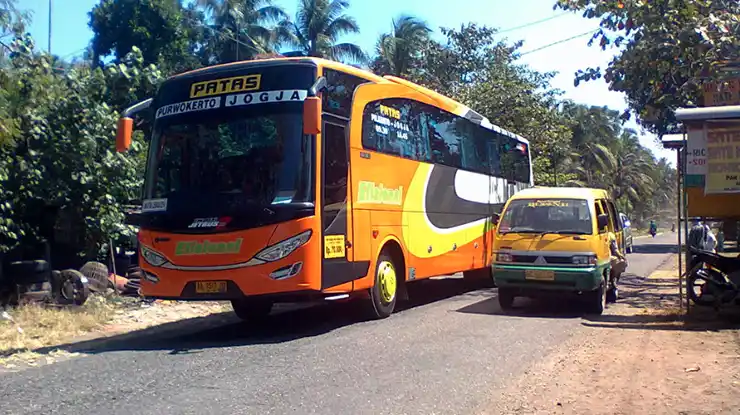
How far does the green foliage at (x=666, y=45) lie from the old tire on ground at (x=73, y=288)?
422 inches

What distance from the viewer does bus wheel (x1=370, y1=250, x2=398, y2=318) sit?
35.4 ft

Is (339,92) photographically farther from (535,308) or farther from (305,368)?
(535,308)

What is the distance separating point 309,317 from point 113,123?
231 inches

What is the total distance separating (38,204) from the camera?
1403 cm

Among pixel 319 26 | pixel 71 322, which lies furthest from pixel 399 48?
pixel 71 322

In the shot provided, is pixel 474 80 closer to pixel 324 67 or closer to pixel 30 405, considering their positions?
pixel 324 67

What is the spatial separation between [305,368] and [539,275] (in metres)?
5.14

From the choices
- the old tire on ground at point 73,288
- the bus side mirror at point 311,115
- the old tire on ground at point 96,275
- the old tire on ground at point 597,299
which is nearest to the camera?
the bus side mirror at point 311,115

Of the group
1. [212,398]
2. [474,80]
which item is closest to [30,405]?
[212,398]

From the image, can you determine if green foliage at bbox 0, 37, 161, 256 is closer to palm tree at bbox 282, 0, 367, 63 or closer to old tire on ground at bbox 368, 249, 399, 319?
old tire on ground at bbox 368, 249, 399, 319

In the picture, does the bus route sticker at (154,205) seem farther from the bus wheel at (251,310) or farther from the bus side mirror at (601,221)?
the bus side mirror at (601,221)

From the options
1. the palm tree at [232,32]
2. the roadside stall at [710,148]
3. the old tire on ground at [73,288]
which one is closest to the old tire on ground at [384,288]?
the roadside stall at [710,148]

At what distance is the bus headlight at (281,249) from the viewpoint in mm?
8922

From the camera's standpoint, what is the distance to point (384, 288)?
11.1 meters
